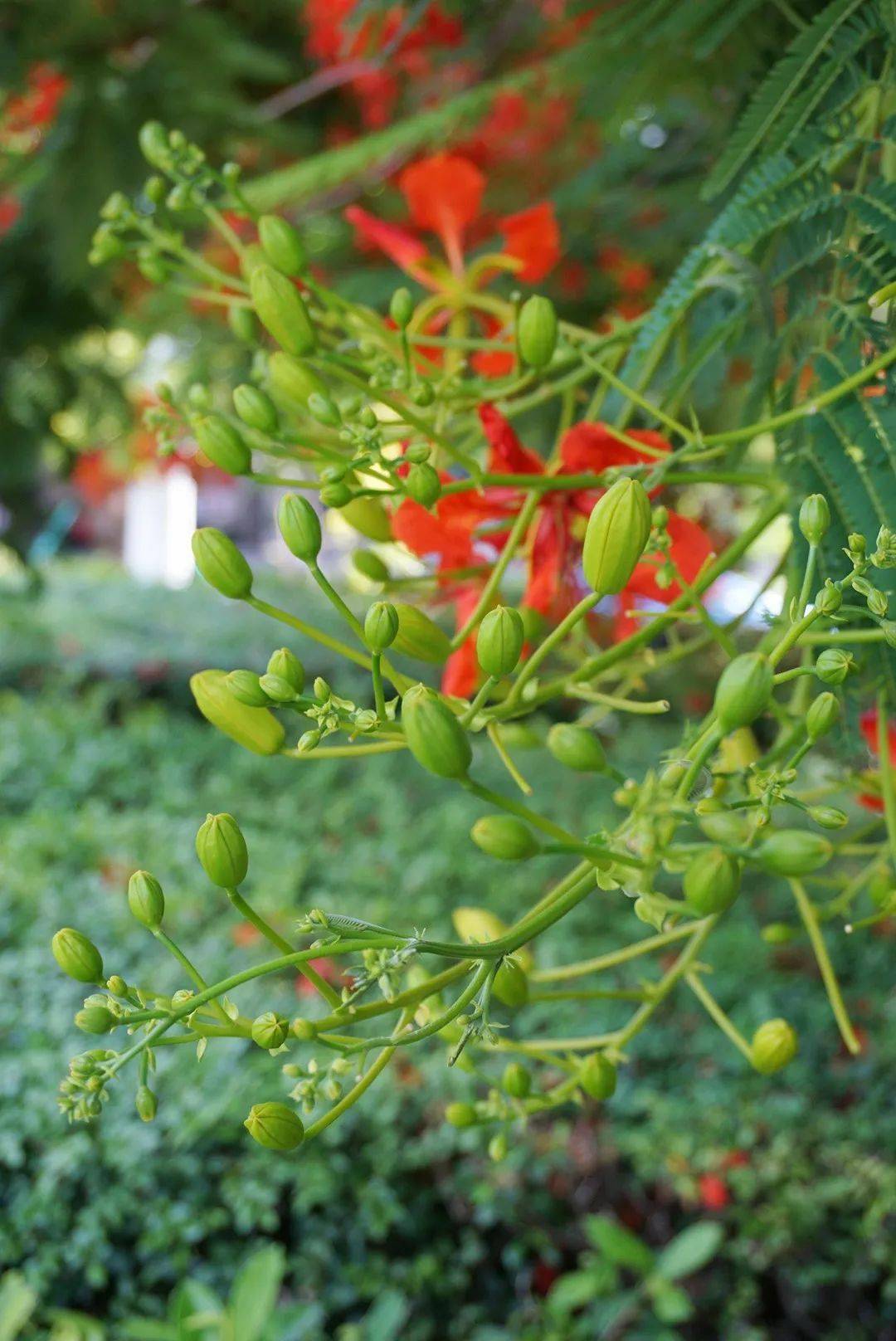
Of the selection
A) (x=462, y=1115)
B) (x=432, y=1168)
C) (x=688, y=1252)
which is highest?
(x=462, y=1115)

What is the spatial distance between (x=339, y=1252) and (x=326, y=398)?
4.07 ft

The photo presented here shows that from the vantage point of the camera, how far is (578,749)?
1.03ft

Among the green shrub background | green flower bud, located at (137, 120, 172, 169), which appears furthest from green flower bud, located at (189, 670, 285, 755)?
the green shrub background

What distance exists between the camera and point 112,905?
5.55 feet

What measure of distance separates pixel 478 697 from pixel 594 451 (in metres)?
0.15

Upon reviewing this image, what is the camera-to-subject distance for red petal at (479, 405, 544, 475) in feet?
1.29

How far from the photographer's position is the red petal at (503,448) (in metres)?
0.39

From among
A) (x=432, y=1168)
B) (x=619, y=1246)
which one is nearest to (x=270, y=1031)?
(x=619, y=1246)

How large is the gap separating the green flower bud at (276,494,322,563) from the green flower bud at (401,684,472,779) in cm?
6

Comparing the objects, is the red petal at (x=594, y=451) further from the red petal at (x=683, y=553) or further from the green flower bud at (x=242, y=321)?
the green flower bud at (x=242, y=321)

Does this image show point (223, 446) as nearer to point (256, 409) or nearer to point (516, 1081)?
point (256, 409)

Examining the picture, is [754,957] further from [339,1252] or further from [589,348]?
[589,348]

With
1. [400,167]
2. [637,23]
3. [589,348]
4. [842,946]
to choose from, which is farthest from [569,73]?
[842,946]

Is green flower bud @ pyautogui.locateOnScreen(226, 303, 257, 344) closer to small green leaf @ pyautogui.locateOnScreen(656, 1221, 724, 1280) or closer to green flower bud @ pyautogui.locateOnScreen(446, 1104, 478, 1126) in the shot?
green flower bud @ pyautogui.locateOnScreen(446, 1104, 478, 1126)
